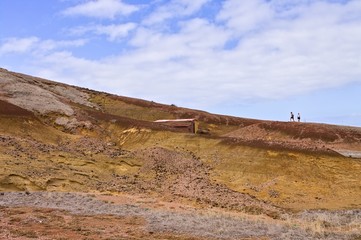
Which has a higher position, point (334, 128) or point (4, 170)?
point (334, 128)

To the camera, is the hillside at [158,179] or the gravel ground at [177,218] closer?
the gravel ground at [177,218]

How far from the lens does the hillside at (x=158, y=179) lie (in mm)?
18281

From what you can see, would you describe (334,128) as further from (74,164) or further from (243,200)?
(74,164)

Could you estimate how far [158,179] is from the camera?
95.7ft

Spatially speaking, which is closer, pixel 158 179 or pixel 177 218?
pixel 177 218

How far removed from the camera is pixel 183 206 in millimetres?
23188

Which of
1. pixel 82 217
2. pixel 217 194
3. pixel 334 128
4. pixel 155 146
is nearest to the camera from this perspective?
pixel 82 217

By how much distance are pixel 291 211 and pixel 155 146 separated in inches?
500

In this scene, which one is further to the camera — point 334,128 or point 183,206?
point 334,128

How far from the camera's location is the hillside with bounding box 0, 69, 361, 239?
18281 mm

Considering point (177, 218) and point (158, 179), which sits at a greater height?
point (158, 179)

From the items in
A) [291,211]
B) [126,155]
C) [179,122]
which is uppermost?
[179,122]

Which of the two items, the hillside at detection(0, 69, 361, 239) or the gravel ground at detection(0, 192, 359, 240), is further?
the hillside at detection(0, 69, 361, 239)

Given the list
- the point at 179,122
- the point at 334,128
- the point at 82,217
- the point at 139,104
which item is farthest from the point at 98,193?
the point at 139,104
